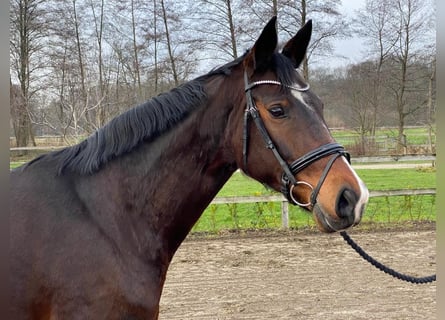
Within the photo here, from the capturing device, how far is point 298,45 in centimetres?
213

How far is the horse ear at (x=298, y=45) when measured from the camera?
6.91ft

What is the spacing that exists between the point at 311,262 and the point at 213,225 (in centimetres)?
248

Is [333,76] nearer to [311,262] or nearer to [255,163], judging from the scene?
[311,262]

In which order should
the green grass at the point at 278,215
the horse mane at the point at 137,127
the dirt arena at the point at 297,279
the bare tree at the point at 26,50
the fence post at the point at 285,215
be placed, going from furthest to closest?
the bare tree at the point at 26,50, the green grass at the point at 278,215, the fence post at the point at 285,215, the dirt arena at the point at 297,279, the horse mane at the point at 137,127

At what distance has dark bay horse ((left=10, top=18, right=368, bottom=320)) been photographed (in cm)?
173

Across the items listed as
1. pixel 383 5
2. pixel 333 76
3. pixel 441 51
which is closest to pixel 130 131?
pixel 441 51

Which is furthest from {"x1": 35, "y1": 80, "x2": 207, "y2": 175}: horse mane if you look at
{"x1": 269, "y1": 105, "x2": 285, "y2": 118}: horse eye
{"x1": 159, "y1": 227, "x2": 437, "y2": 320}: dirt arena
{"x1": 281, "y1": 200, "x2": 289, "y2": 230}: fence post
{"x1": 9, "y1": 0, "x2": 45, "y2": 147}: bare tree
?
{"x1": 9, "y1": 0, "x2": 45, "y2": 147}: bare tree

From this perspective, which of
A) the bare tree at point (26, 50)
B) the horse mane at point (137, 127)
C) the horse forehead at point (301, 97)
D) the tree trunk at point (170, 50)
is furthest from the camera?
the tree trunk at point (170, 50)

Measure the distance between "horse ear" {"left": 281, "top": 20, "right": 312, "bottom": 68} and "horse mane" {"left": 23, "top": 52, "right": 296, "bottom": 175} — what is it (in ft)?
0.42

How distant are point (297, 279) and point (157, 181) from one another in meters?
3.81

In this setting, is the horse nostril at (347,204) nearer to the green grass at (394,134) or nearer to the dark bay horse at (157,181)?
the dark bay horse at (157,181)

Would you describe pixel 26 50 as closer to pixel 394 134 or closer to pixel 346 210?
pixel 346 210

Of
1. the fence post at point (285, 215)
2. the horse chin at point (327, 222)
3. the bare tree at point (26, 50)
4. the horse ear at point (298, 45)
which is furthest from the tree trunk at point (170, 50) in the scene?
the horse chin at point (327, 222)

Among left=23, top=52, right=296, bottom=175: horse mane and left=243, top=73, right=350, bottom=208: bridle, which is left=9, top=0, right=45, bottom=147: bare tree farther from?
left=243, top=73, right=350, bottom=208: bridle
